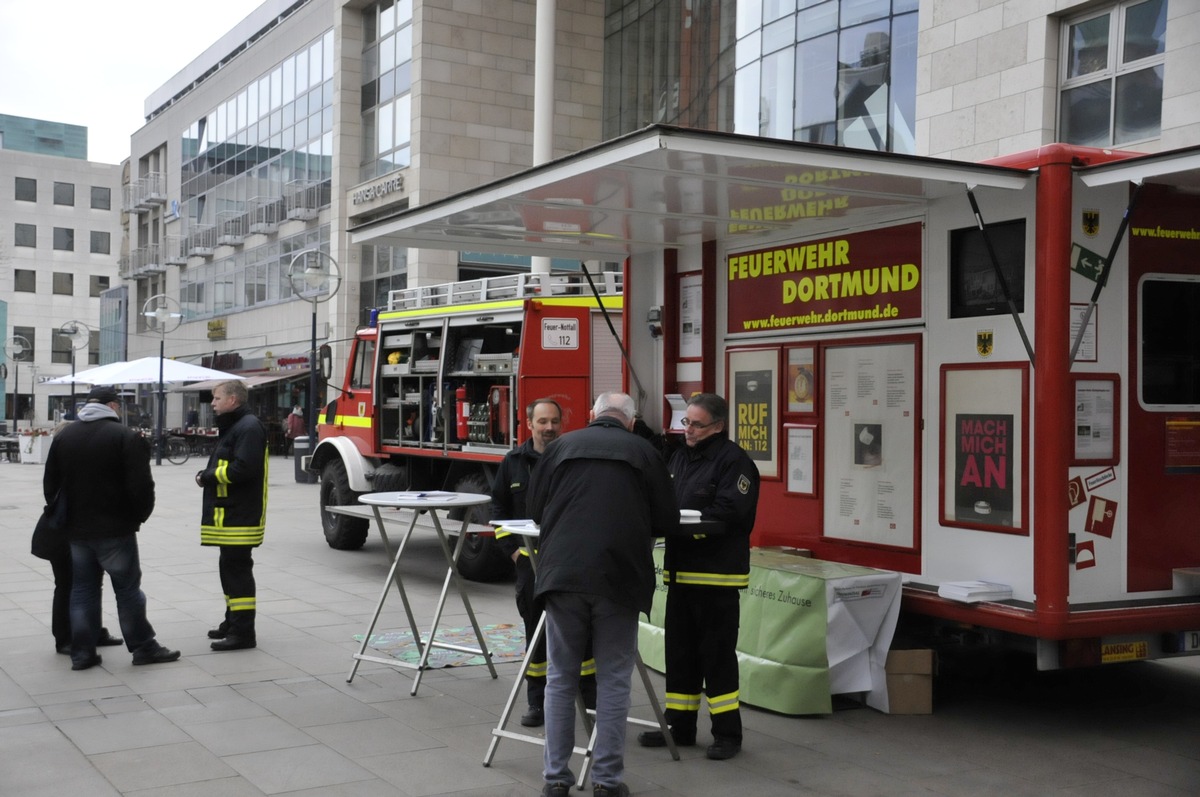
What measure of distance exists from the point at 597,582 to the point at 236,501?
4.07 m

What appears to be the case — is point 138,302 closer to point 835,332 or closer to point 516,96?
point 516,96

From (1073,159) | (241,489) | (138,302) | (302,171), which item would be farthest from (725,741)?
(138,302)

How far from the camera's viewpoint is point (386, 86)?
35.5 meters

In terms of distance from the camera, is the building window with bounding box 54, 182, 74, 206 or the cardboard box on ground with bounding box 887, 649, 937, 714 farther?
the building window with bounding box 54, 182, 74, 206

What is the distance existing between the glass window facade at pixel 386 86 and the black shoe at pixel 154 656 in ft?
86.7

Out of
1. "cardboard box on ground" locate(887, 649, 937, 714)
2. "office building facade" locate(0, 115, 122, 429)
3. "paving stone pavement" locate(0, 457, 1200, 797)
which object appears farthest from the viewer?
"office building facade" locate(0, 115, 122, 429)

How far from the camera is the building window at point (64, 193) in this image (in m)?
85.4

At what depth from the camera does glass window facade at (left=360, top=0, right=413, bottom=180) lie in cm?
3438

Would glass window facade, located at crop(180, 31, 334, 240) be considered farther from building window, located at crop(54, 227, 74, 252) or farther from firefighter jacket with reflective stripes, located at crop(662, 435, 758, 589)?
building window, located at crop(54, 227, 74, 252)

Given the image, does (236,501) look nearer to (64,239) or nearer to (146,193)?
(146,193)

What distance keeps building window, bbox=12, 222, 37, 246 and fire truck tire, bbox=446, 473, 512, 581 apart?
270ft

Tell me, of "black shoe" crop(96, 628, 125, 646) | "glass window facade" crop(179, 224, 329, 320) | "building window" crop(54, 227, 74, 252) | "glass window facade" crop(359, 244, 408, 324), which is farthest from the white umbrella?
"building window" crop(54, 227, 74, 252)

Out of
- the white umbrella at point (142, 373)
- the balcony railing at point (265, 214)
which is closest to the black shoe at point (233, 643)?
the white umbrella at point (142, 373)

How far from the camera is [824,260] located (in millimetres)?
7766
